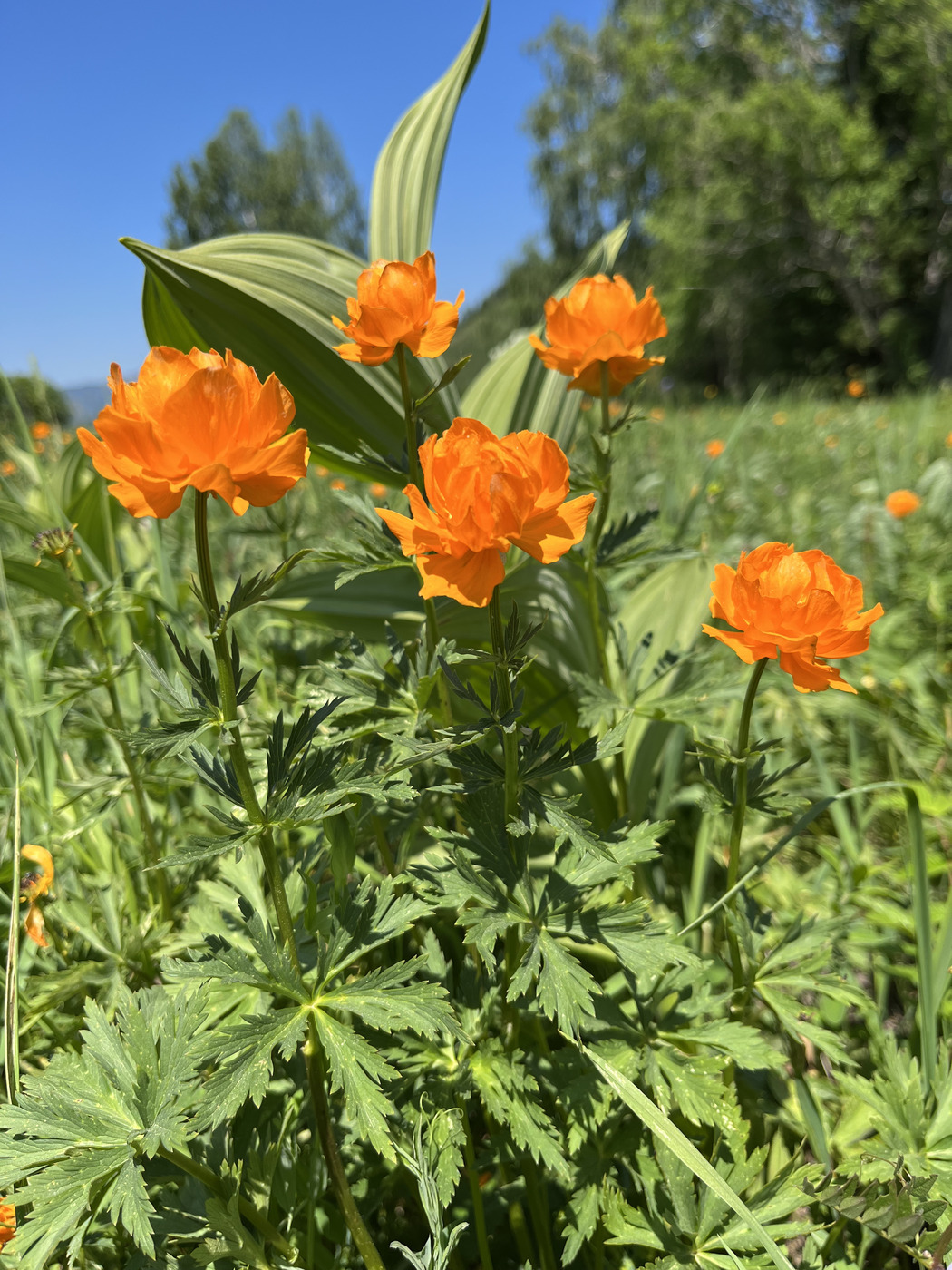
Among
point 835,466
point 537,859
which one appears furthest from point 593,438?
point 835,466

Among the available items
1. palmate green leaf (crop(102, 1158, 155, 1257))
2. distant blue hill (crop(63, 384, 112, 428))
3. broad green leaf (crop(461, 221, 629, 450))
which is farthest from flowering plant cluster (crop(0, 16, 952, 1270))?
broad green leaf (crop(461, 221, 629, 450))

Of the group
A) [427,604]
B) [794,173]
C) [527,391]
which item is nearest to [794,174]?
[794,173]

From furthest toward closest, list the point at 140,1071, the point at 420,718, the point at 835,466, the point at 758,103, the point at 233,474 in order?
the point at 758,103 → the point at 835,466 → the point at 420,718 → the point at 140,1071 → the point at 233,474

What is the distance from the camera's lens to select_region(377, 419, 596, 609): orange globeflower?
55cm

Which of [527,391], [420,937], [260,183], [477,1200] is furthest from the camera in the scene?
[260,183]

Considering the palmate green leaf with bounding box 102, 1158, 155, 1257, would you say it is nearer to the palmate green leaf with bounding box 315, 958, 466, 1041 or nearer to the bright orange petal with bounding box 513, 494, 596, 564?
the palmate green leaf with bounding box 315, 958, 466, 1041

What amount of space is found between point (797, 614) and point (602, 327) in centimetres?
48

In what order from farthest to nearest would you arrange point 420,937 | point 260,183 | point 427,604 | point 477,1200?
point 260,183, point 420,937, point 427,604, point 477,1200

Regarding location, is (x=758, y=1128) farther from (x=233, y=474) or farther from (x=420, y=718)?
(x=233, y=474)

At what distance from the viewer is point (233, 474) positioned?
1.75 ft

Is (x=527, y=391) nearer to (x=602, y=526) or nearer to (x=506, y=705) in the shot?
(x=602, y=526)

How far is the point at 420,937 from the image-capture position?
112cm

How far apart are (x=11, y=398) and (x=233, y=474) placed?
48.3 inches

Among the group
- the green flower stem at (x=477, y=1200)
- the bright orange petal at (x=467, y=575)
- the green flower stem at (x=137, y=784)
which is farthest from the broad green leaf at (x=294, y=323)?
the green flower stem at (x=477, y=1200)
